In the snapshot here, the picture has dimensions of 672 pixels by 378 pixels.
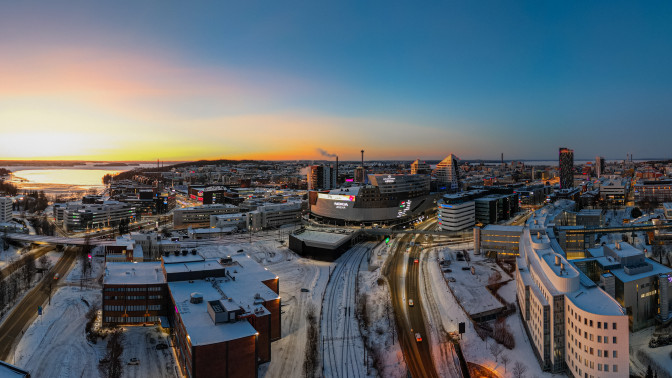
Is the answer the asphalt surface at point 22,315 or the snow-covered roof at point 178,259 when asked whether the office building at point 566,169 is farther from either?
the asphalt surface at point 22,315

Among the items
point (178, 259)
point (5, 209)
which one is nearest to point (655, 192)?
point (178, 259)

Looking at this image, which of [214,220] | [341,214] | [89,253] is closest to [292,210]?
[341,214]

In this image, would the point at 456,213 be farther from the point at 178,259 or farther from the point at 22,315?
the point at 22,315

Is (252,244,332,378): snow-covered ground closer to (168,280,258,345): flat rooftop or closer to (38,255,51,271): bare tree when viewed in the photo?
(168,280,258,345): flat rooftop

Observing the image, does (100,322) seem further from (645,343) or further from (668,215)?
(668,215)

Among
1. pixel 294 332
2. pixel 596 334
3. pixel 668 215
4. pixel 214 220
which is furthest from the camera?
pixel 214 220
